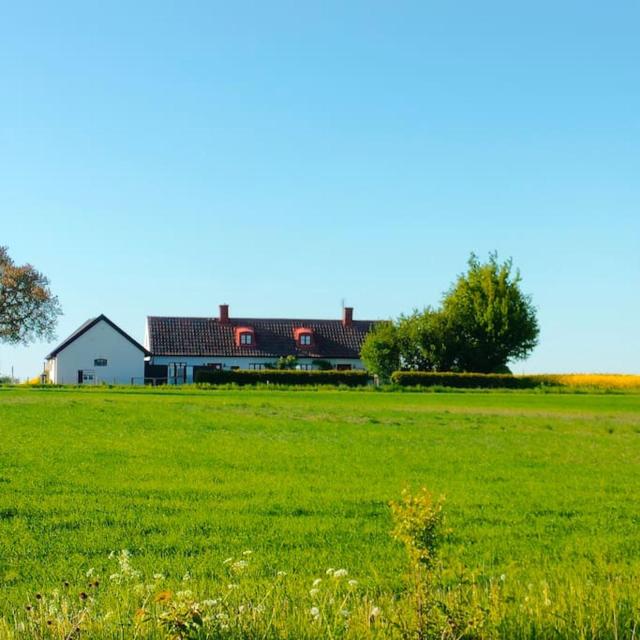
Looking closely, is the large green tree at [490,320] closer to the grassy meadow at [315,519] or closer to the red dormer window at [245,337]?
the red dormer window at [245,337]

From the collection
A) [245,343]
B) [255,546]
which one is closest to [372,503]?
[255,546]

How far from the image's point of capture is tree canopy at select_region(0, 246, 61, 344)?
95.5 m

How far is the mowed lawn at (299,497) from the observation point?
956 centimetres

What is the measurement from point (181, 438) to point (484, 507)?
1186 cm

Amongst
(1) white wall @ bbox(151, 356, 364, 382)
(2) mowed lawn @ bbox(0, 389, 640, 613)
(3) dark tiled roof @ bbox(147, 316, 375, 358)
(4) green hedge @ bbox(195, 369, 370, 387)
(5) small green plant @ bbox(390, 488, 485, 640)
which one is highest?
(3) dark tiled roof @ bbox(147, 316, 375, 358)

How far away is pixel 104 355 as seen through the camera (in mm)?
90812

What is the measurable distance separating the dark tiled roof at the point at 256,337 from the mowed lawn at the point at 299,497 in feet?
226

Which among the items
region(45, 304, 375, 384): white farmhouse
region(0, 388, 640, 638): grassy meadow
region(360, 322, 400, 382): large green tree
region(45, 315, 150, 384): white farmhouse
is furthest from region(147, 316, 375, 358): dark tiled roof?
region(0, 388, 640, 638): grassy meadow

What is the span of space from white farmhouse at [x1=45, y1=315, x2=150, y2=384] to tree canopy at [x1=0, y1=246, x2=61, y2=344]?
7.41 m

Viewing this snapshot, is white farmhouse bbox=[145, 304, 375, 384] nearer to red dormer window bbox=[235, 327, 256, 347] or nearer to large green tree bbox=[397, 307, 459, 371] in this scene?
red dormer window bbox=[235, 327, 256, 347]

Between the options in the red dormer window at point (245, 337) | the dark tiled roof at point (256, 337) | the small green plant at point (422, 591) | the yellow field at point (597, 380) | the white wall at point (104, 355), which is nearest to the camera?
the small green plant at point (422, 591)

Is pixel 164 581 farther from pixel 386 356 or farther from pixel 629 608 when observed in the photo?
pixel 386 356

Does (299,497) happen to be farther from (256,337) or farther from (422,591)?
(256,337)

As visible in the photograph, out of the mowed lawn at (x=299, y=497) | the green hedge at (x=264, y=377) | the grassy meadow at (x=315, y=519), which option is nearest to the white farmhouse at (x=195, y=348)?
the green hedge at (x=264, y=377)
